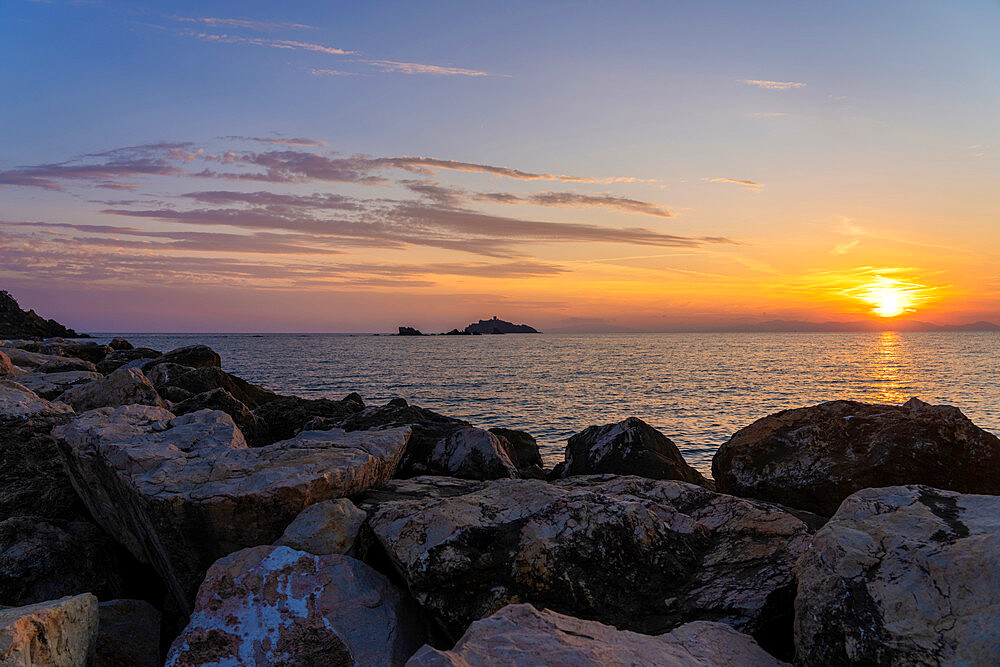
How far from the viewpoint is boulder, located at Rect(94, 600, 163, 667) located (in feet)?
15.4

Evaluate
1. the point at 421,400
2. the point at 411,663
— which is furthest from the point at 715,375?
the point at 411,663

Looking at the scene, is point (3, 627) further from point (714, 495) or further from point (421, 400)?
point (421, 400)

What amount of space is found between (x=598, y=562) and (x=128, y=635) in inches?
156

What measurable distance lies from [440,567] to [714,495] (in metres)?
2.95

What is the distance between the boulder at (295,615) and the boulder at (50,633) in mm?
601

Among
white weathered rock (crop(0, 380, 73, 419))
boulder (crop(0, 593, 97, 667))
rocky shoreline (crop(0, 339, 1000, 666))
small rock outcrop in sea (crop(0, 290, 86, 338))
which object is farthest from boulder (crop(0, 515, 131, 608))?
small rock outcrop in sea (crop(0, 290, 86, 338))

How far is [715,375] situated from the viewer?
50344 mm

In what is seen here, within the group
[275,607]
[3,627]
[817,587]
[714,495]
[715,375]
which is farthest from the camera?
[715,375]

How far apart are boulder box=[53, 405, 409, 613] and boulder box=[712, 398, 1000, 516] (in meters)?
4.48

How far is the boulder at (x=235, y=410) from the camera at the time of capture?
1005 cm

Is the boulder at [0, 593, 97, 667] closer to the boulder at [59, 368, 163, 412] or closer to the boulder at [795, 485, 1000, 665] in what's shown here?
the boulder at [795, 485, 1000, 665]

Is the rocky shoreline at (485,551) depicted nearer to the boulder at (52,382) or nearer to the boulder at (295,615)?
the boulder at (295,615)

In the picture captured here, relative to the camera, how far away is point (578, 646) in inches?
136

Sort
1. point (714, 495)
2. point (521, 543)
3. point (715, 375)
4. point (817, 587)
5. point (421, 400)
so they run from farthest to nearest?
point (715, 375)
point (421, 400)
point (714, 495)
point (521, 543)
point (817, 587)
